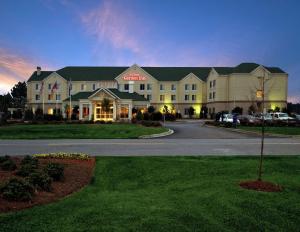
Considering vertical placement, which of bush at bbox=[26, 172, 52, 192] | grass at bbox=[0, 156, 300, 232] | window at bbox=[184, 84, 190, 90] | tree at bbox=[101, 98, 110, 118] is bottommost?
grass at bbox=[0, 156, 300, 232]

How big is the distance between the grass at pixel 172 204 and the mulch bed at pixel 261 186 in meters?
0.25

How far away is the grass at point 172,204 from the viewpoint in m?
5.91

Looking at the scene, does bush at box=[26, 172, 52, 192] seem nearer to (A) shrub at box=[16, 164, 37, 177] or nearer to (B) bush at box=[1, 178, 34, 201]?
(B) bush at box=[1, 178, 34, 201]

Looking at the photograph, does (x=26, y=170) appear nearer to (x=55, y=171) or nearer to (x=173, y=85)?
(x=55, y=171)

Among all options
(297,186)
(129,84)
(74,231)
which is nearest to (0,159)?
(74,231)

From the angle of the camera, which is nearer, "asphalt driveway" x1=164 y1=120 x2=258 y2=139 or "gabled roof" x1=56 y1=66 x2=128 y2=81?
"asphalt driveway" x1=164 y1=120 x2=258 y2=139

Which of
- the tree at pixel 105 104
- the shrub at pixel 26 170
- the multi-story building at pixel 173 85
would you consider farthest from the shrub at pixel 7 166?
the multi-story building at pixel 173 85

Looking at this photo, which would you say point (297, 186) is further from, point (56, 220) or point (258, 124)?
point (258, 124)

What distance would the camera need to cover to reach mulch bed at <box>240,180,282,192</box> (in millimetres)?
8797

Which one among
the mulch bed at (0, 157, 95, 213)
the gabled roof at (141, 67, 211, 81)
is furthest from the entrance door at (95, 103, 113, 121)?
the mulch bed at (0, 157, 95, 213)

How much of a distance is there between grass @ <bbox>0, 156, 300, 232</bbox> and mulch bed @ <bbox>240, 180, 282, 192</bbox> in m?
0.25

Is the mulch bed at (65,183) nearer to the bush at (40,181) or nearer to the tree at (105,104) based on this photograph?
the bush at (40,181)

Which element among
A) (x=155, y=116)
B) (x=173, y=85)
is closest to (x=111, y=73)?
(x=173, y=85)

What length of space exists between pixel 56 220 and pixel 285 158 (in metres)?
11.5
